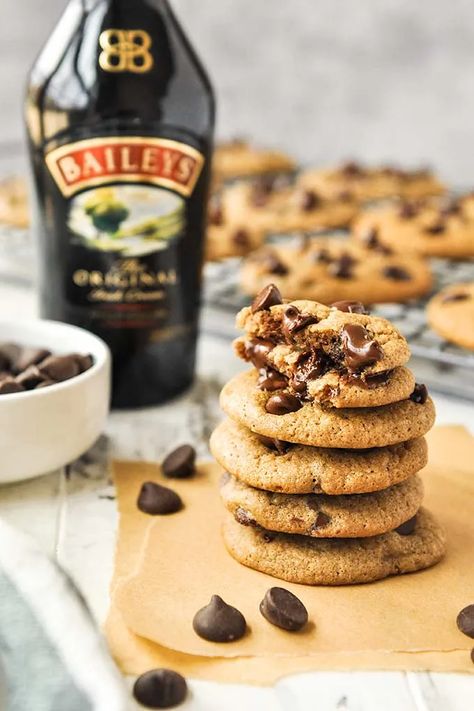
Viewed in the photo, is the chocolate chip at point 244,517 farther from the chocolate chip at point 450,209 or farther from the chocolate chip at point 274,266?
the chocolate chip at point 450,209

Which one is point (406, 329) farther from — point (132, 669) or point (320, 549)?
point (132, 669)

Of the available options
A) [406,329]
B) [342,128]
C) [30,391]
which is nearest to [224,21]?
[342,128]

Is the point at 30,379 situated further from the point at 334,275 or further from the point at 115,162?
the point at 334,275

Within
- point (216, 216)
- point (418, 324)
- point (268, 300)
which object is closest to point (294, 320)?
point (268, 300)

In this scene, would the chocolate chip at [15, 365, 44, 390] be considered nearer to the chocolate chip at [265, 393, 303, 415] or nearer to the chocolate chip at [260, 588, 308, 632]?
the chocolate chip at [265, 393, 303, 415]

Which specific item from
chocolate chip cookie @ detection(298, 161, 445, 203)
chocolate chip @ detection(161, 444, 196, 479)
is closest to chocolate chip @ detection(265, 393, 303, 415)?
chocolate chip @ detection(161, 444, 196, 479)

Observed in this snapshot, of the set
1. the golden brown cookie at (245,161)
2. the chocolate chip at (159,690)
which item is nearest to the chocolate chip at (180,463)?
the chocolate chip at (159,690)

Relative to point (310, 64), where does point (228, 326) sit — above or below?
below
